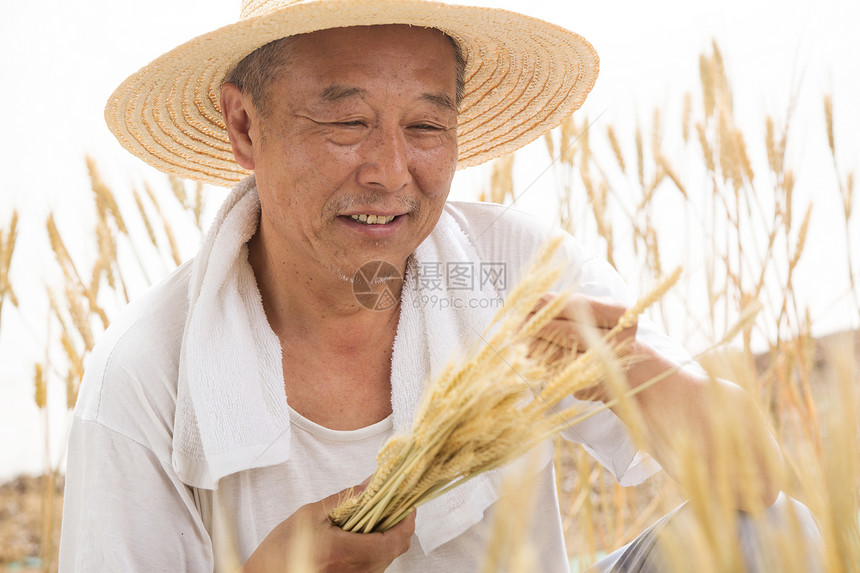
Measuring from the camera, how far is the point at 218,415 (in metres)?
1.10

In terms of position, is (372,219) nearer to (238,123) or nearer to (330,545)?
(238,123)

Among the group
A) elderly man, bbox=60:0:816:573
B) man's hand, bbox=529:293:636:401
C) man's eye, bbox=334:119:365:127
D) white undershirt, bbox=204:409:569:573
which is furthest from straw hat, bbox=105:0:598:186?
white undershirt, bbox=204:409:569:573

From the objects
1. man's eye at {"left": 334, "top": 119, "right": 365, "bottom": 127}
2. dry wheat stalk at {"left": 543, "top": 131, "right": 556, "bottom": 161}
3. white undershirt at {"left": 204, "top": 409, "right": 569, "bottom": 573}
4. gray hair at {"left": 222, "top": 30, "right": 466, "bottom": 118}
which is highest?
gray hair at {"left": 222, "top": 30, "right": 466, "bottom": 118}

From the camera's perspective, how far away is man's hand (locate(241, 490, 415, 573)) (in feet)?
2.46

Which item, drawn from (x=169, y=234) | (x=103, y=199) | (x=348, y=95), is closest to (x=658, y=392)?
(x=348, y=95)

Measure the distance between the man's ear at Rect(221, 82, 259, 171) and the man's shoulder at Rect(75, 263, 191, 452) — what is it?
0.79ft

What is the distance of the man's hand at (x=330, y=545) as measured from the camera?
0.75 meters

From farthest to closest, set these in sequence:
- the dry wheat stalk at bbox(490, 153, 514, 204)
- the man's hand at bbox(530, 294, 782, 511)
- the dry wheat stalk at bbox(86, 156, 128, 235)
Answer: the dry wheat stalk at bbox(490, 153, 514, 204) < the dry wheat stalk at bbox(86, 156, 128, 235) < the man's hand at bbox(530, 294, 782, 511)

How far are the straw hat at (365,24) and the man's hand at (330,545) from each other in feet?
1.95

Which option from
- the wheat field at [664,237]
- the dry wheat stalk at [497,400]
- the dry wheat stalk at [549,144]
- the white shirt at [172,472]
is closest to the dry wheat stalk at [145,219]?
the wheat field at [664,237]

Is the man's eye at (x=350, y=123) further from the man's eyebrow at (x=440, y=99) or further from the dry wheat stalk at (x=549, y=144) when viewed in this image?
the dry wheat stalk at (x=549, y=144)

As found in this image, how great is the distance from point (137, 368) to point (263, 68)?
46cm

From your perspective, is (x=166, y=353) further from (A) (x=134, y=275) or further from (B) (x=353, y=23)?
(B) (x=353, y=23)

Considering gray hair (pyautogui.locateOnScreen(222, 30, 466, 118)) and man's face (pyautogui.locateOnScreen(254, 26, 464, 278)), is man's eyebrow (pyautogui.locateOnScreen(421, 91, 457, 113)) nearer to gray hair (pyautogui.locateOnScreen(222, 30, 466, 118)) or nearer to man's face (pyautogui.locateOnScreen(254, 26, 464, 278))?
man's face (pyautogui.locateOnScreen(254, 26, 464, 278))
